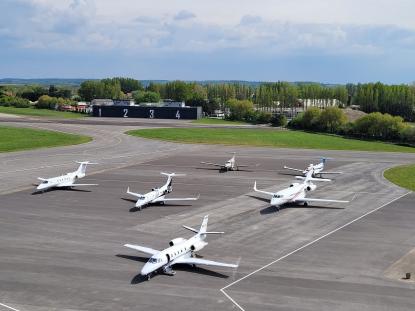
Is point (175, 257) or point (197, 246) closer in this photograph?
point (175, 257)

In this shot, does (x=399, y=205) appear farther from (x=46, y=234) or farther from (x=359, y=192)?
(x=46, y=234)

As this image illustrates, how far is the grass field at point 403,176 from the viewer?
295 ft

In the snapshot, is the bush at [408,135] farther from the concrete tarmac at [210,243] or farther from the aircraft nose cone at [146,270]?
the aircraft nose cone at [146,270]

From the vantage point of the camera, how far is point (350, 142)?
164750 mm

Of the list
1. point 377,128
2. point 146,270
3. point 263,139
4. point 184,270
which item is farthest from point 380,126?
point 146,270

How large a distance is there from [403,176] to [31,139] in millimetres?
95775

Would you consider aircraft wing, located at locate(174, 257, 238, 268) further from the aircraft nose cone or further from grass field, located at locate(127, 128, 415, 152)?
grass field, located at locate(127, 128, 415, 152)

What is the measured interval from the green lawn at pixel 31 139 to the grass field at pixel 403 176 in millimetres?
79856

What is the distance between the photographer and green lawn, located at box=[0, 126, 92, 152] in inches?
5276

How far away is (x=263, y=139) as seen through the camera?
166m

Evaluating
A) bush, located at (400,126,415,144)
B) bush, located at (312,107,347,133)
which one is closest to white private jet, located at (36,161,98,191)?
bush, located at (400,126,415,144)

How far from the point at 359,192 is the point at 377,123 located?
101831mm

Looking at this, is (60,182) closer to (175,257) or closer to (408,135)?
(175,257)

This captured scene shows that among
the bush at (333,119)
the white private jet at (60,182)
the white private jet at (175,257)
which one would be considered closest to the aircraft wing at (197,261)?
the white private jet at (175,257)
